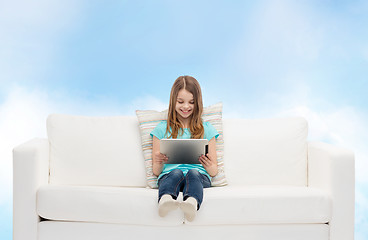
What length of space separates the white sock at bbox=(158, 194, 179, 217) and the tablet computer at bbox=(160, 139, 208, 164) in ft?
0.89

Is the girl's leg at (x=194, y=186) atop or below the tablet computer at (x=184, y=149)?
below

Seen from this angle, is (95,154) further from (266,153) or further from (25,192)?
(266,153)

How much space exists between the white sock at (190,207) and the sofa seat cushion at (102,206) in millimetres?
126

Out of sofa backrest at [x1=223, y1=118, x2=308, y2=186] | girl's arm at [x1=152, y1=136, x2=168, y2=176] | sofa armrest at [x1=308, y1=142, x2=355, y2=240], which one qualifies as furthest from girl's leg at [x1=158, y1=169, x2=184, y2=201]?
sofa armrest at [x1=308, y1=142, x2=355, y2=240]

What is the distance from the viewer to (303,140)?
9.81ft

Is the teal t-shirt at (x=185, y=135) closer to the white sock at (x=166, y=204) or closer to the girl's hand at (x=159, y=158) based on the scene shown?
the girl's hand at (x=159, y=158)

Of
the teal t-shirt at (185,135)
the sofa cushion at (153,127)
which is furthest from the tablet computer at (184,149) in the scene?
the sofa cushion at (153,127)

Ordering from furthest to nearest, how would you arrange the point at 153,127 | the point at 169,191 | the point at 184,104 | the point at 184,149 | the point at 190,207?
the point at 153,127
the point at 184,104
the point at 184,149
the point at 169,191
the point at 190,207

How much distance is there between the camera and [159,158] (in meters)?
2.65

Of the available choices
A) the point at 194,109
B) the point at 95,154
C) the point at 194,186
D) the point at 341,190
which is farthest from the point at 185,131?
the point at 341,190

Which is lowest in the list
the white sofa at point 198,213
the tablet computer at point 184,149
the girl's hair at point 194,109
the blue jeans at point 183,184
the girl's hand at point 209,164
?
the white sofa at point 198,213

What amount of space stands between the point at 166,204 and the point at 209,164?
0.48 m

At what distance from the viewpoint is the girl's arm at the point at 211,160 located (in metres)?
2.63

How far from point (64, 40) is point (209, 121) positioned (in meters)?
1.48
